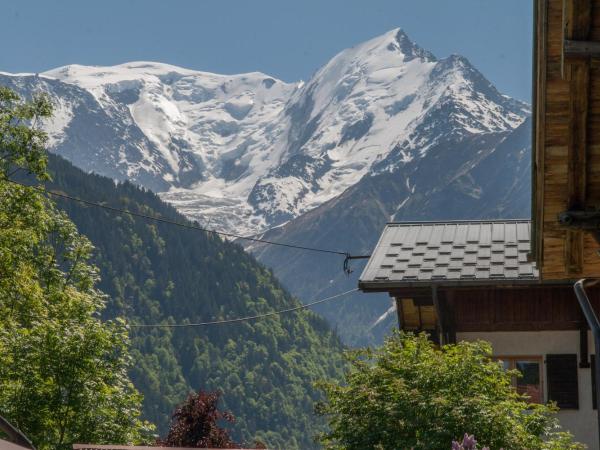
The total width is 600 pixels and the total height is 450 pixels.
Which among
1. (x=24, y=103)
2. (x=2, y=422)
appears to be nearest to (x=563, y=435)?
(x=2, y=422)

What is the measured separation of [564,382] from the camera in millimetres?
20797

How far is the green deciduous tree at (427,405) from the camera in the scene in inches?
609

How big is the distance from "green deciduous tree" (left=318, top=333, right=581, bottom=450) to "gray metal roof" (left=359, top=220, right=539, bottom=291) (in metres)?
3.54

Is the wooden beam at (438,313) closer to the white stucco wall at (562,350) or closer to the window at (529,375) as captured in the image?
the white stucco wall at (562,350)

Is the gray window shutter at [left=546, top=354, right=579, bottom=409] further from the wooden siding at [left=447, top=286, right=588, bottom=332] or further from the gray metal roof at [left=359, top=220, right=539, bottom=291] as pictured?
the gray metal roof at [left=359, top=220, right=539, bottom=291]

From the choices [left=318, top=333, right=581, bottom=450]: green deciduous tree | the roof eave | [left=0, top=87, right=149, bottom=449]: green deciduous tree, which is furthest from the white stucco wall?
[left=0, top=87, right=149, bottom=449]: green deciduous tree

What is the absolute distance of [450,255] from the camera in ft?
74.3

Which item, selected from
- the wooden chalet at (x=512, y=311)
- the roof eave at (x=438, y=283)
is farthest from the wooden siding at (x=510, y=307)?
the roof eave at (x=438, y=283)

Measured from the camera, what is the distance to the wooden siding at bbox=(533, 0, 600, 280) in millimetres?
7145

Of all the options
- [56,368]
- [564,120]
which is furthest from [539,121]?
[56,368]

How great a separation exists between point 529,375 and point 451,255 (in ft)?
8.70

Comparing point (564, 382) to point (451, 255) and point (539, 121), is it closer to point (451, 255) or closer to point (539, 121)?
point (451, 255)

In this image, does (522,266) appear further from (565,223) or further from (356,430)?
(565,223)

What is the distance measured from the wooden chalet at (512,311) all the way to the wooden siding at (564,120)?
434 inches
